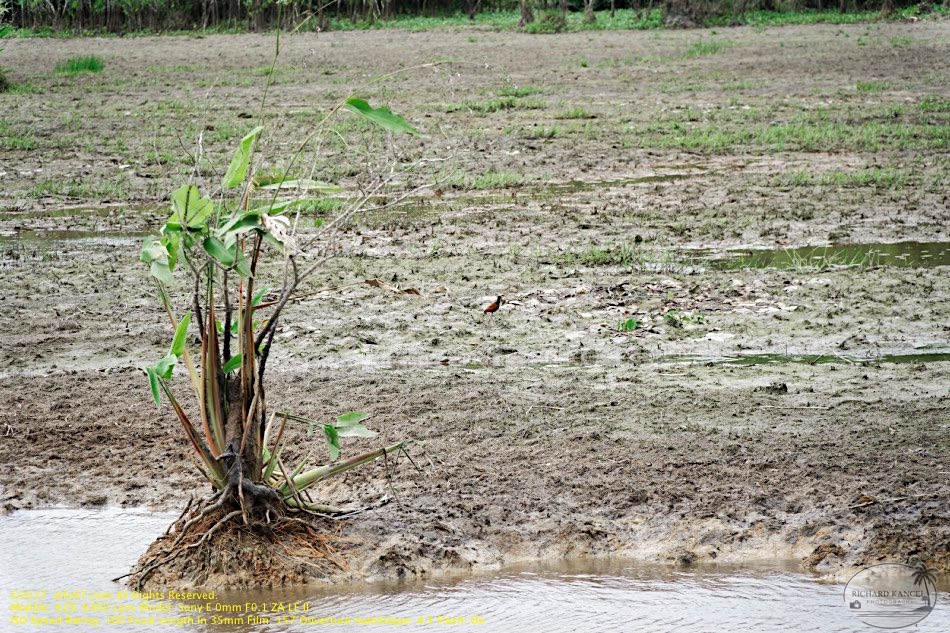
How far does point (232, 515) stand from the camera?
4176 millimetres

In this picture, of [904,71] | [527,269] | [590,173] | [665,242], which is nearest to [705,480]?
[527,269]

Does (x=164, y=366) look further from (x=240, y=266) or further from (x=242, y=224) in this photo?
(x=242, y=224)

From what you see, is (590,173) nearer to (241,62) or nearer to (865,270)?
(865,270)

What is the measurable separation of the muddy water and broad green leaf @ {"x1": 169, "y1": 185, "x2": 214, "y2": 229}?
4.74 feet

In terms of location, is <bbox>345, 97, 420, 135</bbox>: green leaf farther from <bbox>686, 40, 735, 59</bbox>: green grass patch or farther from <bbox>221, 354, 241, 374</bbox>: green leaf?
<bbox>686, 40, 735, 59</bbox>: green grass patch

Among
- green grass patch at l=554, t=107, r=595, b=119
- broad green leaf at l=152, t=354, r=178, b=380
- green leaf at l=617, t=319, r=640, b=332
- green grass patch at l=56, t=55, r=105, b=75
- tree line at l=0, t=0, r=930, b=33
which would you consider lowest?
green leaf at l=617, t=319, r=640, b=332

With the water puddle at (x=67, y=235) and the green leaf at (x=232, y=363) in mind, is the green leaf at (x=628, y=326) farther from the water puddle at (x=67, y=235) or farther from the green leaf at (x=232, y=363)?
the water puddle at (x=67, y=235)

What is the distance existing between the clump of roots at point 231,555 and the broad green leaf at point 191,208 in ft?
3.47

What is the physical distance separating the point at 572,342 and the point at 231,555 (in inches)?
126

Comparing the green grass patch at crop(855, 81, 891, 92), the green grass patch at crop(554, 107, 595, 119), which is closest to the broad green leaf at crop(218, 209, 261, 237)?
the green grass patch at crop(554, 107, 595, 119)

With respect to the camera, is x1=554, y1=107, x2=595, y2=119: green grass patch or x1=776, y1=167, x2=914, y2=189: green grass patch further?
x1=554, y1=107, x2=595, y2=119: green grass patch

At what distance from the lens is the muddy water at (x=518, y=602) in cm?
406

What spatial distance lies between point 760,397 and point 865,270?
2830 millimetres

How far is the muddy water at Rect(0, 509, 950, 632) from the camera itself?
4.06m
